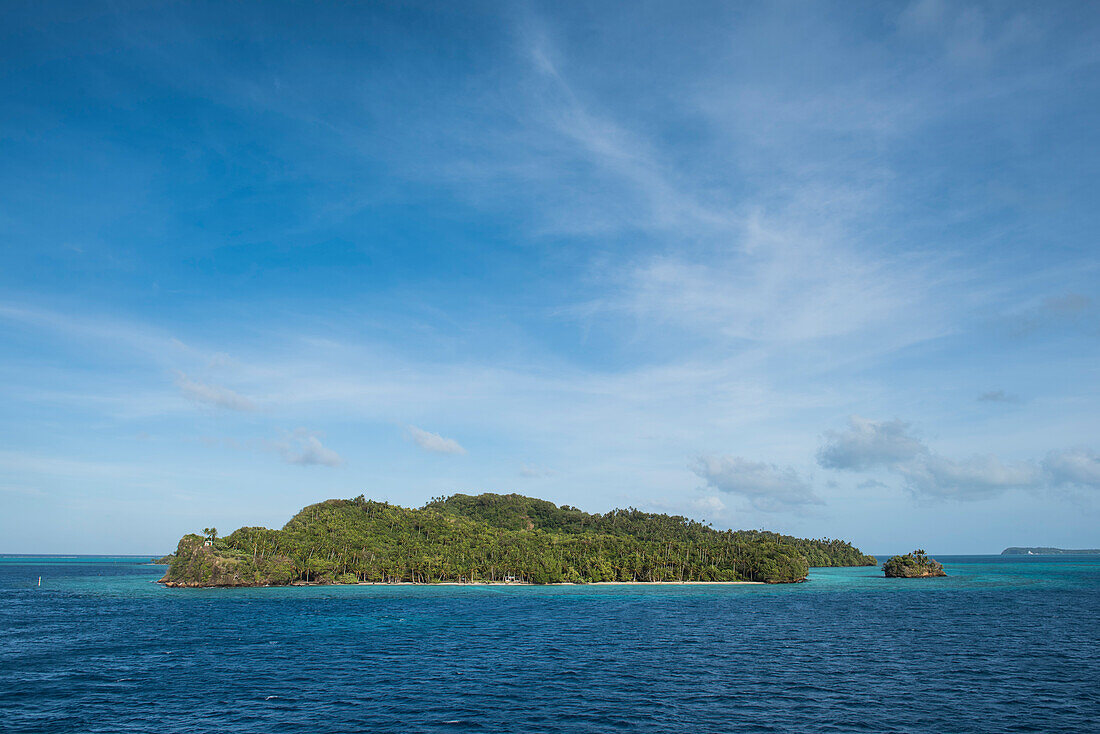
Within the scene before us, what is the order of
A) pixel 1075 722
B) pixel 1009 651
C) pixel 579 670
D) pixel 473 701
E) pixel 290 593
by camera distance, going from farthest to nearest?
pixel 290 593 → pixel 1009 651 → pixel 579 670 → pixel 473 701 → pixel 1075 722

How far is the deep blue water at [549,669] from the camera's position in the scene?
55.6 m

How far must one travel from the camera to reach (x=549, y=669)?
76.1m

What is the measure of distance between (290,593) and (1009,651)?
17635 centimetres

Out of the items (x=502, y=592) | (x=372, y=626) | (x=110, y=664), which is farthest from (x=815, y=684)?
(x=502, y=592)

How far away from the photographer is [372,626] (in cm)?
11375

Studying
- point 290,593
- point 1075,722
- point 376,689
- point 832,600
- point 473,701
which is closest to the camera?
point 1075,722

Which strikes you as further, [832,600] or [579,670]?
[832,600]

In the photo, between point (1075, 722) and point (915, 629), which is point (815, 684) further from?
point (915, 629)

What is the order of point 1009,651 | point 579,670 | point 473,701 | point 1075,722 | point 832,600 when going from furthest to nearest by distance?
point 832,600 < point 1009,651 < point 579,670 < point 473,701 < point 1075,722

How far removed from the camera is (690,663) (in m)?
80.1

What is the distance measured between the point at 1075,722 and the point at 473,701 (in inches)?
2107

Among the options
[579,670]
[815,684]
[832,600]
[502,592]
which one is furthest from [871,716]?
[502,592]

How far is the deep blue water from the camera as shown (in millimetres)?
55562

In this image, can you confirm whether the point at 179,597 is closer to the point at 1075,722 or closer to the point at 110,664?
the point at 110,664
